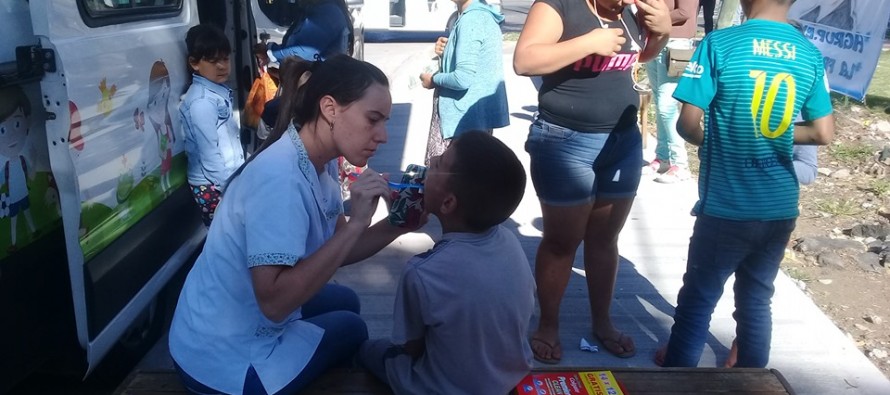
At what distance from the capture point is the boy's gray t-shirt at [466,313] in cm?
194

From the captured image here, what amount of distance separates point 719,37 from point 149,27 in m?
2.26

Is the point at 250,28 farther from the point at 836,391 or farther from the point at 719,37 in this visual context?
the point at 836,391

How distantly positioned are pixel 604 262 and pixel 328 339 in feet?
4.63

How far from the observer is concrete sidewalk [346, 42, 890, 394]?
3.34m

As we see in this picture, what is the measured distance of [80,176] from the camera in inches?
95.7

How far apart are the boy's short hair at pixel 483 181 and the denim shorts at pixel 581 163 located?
2.83 feet

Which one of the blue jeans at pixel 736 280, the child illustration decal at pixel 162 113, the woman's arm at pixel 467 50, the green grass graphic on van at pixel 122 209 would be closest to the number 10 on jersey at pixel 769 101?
the blue jeans at pixel 736 280

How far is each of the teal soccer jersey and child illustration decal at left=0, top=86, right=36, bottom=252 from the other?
2.04 metres

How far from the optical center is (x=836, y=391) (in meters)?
3.16

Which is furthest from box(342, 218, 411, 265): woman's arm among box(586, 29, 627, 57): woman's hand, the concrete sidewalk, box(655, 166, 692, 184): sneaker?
box(655, 166, 692, 184): sneaker

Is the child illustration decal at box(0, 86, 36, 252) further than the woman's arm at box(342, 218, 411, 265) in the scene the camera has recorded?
No

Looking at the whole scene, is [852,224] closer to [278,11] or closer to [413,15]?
[278,11]

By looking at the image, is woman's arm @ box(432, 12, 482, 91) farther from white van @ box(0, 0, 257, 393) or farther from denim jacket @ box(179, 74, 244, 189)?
white van @ box(0, 0, 257, 393)

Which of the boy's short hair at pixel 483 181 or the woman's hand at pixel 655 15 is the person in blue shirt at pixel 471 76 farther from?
the boy's short hair at pixel 483 181
